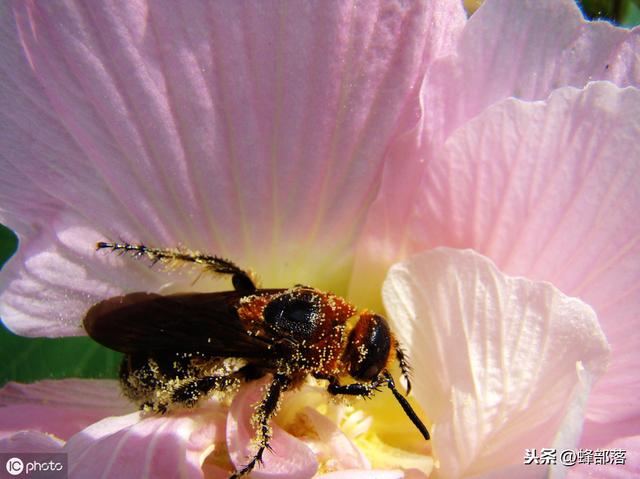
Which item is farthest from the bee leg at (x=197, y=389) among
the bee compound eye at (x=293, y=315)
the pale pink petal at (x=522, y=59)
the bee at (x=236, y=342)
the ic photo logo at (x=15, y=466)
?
the pale pink petal at (x=522, y=59)

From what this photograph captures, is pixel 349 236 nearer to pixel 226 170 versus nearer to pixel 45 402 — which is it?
pixel 226 170

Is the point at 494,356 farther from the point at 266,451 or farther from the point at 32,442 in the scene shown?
the point at 32,442

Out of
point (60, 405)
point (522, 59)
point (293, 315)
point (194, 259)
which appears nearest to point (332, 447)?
point (293, 315)

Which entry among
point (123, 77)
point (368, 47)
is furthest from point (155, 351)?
point (368, 47)

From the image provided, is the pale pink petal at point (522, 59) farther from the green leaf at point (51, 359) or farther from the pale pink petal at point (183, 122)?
Answer: the green leaf at point (51, 359)

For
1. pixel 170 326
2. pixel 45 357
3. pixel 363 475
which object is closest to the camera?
pixel 363 475

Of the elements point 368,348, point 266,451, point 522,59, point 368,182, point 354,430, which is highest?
point 522,59
